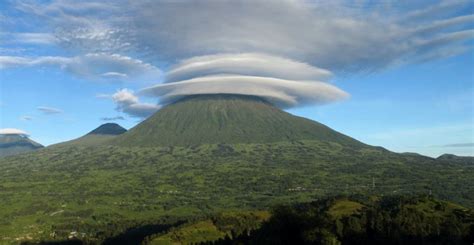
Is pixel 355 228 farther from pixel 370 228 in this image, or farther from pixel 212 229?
pixel 212 229

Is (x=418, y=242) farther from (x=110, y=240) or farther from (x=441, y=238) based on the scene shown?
(x=110, y=240)

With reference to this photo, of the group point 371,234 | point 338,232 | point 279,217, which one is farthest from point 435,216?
point 279,217

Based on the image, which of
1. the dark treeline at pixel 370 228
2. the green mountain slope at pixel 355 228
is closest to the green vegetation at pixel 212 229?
the green mountain slope at pixel 355 228

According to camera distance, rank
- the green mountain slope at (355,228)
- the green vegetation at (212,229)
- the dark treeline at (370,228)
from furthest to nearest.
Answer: the green vegetation at (212,229), the green mountain slope at (355,228), the dark treeline at (370,228)

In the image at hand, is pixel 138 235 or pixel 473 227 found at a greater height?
pixel 473 227

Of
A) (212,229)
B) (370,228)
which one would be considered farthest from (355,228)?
(212,229)

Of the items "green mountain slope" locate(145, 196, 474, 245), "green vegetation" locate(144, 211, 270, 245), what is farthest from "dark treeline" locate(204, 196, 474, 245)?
"green vegetation" locate(144, 211, 270, 245)

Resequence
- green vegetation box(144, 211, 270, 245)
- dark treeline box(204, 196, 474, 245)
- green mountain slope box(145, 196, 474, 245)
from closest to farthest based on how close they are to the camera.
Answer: dark treeline box(204, 196, 474, 245) → green mountain slope box(145, 196, 474, 245) → green vegetation box(144, 211, 270, 245)

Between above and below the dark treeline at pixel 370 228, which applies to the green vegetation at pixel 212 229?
below

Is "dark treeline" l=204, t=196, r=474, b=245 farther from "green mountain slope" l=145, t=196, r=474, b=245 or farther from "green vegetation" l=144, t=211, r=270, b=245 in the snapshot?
"green vegetation" l=144, t=211, r=270, b=245

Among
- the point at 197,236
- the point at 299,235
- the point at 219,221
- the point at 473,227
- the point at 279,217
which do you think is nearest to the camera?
the point at 299,235

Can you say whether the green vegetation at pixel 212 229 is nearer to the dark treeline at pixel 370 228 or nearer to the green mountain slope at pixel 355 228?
the green mountain slope at pixel 355 228
